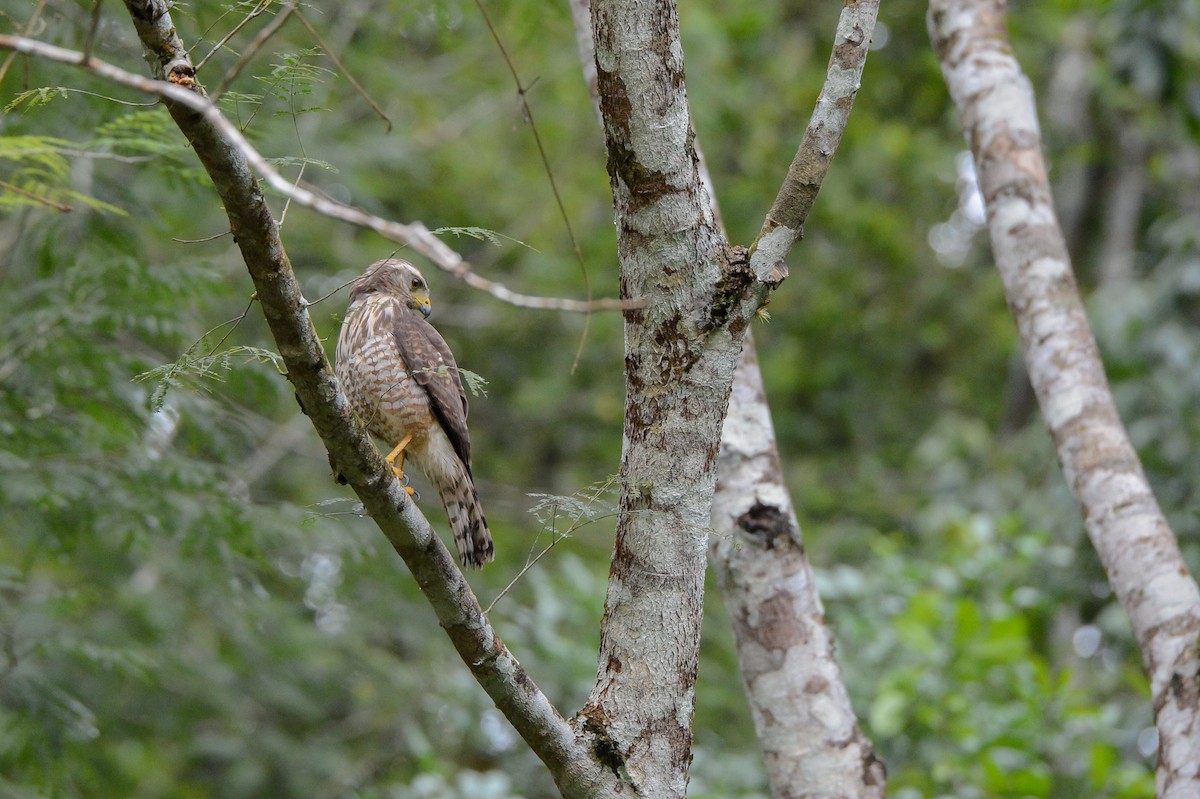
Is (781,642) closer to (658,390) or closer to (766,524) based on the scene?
(766,524)

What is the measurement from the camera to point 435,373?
140 inches

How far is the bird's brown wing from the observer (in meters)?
3.42

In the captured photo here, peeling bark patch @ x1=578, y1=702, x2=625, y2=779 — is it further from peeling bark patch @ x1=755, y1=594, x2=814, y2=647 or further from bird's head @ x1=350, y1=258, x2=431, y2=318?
bird's head @ x1=350, y1=258, x2=431, y2=318

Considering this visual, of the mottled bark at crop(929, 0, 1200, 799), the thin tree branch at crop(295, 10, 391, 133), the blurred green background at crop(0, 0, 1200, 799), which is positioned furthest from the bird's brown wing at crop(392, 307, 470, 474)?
the mottled bark at crop(929, 0, 1200, 799)

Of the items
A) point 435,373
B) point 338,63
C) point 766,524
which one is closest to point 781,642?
point 766,524

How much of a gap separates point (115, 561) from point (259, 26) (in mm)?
3620

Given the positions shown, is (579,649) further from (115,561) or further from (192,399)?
(115,561)

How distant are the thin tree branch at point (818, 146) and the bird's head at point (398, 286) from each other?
1.63 meters

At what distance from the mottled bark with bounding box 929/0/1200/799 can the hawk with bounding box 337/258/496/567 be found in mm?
1771

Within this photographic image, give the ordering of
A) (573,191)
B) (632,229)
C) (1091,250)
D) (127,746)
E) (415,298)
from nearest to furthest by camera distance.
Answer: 1. (632,229)
2. (415,298)
3. (127,746)
4. (1091,250)
5. (573,191)

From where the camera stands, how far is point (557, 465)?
10719mm

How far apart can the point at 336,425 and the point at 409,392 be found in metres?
1.56

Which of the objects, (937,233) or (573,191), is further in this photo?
(937,233)

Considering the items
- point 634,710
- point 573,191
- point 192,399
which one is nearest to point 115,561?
point 192,399
